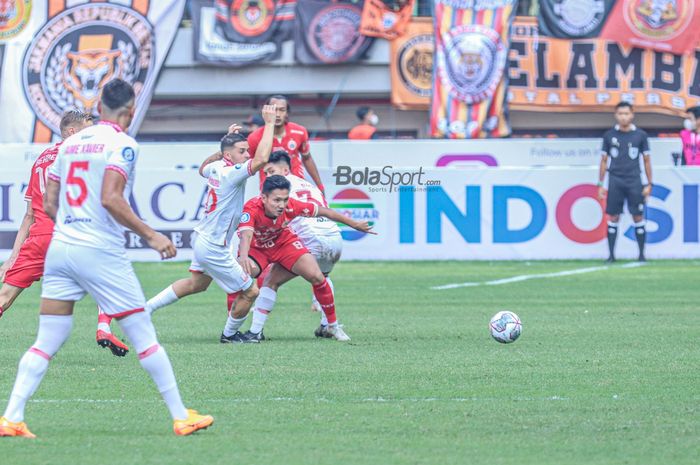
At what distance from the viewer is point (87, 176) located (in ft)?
23.6

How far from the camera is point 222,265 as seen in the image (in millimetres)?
11398

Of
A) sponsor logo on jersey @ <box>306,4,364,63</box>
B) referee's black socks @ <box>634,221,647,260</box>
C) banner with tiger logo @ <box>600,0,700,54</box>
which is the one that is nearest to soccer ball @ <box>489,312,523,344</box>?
referee's black socks @ <box>634,221,647,260</box>

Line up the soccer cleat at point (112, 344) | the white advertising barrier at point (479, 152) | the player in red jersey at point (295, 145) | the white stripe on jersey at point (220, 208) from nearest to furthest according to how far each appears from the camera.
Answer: the soccer cleat at point (112, 344) → the white stripe on jersey at point (220, 208) → the player in red jersey at point (295, 145) → the white advertising barrier at point (479, 152)

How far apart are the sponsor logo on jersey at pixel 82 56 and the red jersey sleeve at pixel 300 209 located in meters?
18.3

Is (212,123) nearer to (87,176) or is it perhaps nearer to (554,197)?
(554,197)

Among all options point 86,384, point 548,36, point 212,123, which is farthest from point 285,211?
point 212,123

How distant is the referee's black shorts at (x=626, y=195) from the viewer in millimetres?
20188

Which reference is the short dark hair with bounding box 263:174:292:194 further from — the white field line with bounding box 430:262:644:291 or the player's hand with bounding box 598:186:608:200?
the player's hand with bounding box 598:186:608:200

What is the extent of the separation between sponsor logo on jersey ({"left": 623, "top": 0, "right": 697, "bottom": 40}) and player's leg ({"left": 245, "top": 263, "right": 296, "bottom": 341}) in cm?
1830

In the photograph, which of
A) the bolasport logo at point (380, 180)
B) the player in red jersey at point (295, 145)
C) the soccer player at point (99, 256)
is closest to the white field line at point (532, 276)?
the bolasport logo at point (380, 180)

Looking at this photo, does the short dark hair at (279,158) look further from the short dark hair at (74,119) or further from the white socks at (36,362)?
the white socks at (36,362)

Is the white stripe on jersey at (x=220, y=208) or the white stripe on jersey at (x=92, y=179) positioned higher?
the white stripe on jersey at (x=92, y=179)

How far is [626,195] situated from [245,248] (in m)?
10.1

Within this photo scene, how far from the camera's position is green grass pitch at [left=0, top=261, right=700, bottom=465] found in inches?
272
